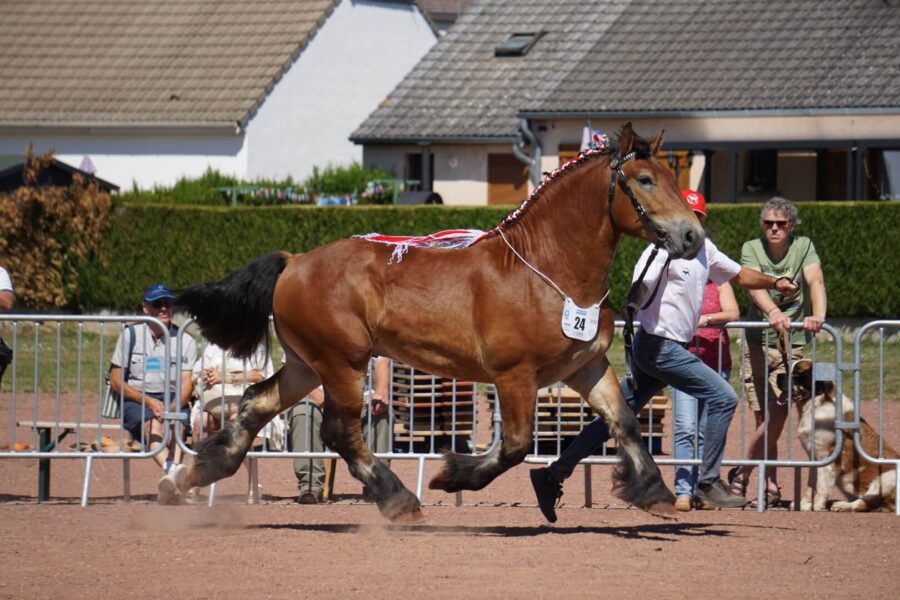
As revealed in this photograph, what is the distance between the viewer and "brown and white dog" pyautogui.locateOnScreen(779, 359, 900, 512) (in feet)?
33.0

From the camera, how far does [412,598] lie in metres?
6.88

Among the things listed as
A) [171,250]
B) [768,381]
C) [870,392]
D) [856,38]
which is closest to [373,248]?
[768,381]

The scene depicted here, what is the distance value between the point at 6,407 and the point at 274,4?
838 inches

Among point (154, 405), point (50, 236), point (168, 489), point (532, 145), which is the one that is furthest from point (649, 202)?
point (532, 145)

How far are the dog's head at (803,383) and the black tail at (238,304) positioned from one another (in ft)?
11.7

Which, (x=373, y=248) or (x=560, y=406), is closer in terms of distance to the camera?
(x=373, y=248)

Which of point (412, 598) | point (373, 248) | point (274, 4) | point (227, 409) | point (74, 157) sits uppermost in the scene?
point (274, 4)

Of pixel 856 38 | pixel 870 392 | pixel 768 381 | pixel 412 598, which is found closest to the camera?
pixel 412 598

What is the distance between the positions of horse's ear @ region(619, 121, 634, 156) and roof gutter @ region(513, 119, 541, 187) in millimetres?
20521

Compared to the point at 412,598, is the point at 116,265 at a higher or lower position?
higher

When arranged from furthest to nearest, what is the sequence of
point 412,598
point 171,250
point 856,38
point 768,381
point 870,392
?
point 856,38 < point 171,250 < point 870,392 < point 768,381 < point 412,598

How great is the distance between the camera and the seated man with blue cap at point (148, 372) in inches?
430

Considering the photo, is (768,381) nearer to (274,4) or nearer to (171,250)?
(171,250)

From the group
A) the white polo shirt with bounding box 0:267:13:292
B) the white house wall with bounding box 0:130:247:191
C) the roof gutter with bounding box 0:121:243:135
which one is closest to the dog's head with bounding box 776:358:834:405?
the white polo shirt with bounding box 0:267:13:292
